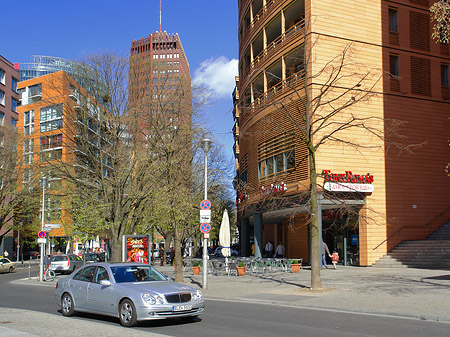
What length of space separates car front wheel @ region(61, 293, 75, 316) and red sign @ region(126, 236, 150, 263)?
13.6m

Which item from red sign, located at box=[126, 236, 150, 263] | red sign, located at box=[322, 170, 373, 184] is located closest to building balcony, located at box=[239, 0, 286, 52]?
red sign, located at box=[322, 170, 373, 184]

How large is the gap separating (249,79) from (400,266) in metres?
17.6

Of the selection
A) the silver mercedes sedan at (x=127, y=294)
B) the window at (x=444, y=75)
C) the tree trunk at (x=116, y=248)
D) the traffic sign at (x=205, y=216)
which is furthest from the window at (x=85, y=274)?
the window at (x=444, y=75)

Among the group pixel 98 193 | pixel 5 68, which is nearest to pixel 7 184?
pixel 98 193

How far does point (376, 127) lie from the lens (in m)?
29.7

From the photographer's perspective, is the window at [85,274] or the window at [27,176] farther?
the window at [27,176]

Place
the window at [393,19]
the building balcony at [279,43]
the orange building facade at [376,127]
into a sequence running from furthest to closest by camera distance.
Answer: the window at [393,19], the building balcony at [279,43], the orange building facade at [376,127]

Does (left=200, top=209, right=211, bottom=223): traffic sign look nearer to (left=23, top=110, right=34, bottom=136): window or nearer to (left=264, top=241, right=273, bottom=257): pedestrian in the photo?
(left=264, top=241, right=273, bottom=257): pedestrian

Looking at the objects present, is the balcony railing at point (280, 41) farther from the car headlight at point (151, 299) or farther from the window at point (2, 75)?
the window at point (2, 75)

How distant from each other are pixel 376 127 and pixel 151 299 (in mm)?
22919

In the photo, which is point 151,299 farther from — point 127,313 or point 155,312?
point 127,313

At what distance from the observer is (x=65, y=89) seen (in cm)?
2973

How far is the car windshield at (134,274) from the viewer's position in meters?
11.2

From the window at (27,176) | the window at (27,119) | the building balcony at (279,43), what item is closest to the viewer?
the building balcony at (279,43)
